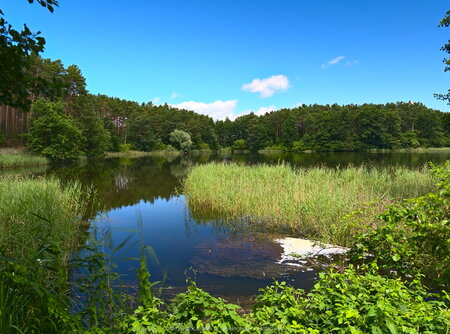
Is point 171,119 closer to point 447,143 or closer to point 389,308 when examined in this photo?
point 447,143


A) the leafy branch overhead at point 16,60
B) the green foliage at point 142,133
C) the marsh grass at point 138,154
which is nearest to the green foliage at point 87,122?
the marsh grass at point 138,154

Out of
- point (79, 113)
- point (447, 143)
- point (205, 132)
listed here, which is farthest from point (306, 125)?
point (79, 113)

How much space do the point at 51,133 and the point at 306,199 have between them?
38.8 m

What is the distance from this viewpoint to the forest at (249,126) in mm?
49750

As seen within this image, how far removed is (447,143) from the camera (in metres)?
87.3

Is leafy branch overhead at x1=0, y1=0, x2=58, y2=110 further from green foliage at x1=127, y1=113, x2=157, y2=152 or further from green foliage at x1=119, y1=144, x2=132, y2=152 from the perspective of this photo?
green foliage at x1=127, y1=113, x2=157, y2=152

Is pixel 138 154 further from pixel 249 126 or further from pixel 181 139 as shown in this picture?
pixel 249 126

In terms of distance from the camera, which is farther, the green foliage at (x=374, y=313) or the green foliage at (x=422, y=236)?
the green foliage at (x=422, y=236)

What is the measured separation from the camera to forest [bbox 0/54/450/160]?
49750mm

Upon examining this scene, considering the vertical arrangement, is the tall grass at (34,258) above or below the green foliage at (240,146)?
below

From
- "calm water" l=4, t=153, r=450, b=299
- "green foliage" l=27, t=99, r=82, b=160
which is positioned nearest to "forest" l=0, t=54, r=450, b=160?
"green foliage" l=27, t=99, r=82, b=160

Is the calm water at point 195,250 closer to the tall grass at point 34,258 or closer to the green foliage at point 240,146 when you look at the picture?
the tall grass at point 34,258

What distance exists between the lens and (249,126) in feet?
344

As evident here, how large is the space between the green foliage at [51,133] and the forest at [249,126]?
2.90 metres
